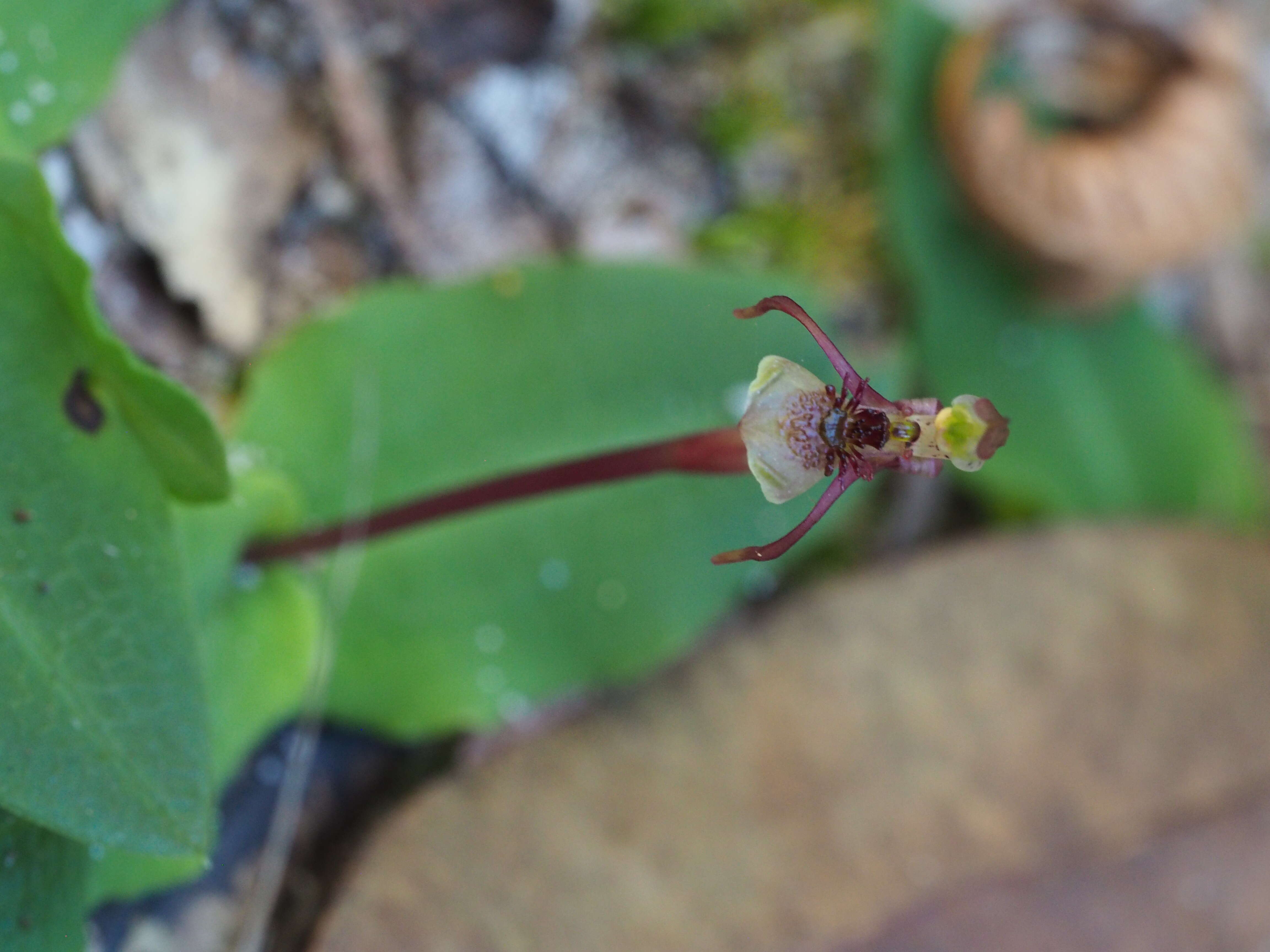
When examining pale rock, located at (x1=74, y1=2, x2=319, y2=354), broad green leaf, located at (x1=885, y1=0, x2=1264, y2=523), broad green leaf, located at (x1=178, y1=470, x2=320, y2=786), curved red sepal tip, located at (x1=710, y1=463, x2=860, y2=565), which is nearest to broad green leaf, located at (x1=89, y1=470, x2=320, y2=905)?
broad green leaf, located at (x1=178, y1=470, x2=320, y2=786)

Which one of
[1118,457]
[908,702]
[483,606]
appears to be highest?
[483,606]

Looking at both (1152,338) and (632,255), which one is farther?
(1152,338)

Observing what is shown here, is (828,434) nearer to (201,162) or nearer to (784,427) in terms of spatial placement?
(784,427)

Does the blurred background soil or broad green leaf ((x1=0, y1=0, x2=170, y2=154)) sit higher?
broad green leaf ((x1=0, y1=0, x2=170, y2=154))

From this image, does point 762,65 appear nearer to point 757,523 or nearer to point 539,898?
point 757,523

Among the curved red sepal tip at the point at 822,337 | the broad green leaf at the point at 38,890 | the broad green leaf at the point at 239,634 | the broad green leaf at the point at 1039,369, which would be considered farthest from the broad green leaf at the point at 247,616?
the broad green leaf at the point at 1039,369

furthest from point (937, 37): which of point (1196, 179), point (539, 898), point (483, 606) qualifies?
point (539, 898)

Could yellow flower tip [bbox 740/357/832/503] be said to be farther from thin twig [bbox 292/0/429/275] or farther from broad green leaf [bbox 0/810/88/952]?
thin twig [bbox 292/0/429/275]
